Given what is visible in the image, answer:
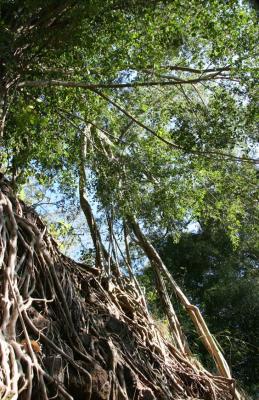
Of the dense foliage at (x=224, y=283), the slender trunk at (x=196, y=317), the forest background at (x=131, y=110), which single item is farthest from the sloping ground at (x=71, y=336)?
the dense foliage at (x=224, y=283)

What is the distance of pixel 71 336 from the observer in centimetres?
346

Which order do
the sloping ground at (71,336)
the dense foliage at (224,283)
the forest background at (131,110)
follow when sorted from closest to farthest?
the sloping ground at (71,336) < the forest background at (131,110) < the dense foliage at (224,283)

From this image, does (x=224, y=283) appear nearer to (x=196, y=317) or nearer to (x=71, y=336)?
(x=196, y=317)

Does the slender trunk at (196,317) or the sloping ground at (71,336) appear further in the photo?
the slender trunk at (196,317)

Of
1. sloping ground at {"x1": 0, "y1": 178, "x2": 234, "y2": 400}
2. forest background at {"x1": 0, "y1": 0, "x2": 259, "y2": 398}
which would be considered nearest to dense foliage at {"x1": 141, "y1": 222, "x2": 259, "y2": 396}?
forest background at {"x1": 0, "y1": 0, "x2": 259, "y2": 398}

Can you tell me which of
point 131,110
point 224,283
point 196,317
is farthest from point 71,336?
point 224,283

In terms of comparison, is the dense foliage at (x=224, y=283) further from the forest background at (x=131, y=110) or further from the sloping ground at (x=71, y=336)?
the sloping ground at (x=71, y=336)

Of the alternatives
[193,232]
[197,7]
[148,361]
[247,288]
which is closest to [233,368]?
[247,288]

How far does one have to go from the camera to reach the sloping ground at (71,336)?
9.48ft

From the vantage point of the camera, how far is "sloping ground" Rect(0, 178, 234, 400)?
2.89 metres

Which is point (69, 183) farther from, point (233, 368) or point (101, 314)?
point (233, 368)

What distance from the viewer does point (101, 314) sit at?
13.4 feet

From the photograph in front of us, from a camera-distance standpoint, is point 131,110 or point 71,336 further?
point 131,110

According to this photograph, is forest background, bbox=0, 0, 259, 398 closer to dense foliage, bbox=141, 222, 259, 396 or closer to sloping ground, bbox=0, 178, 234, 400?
sloping ground, bbox=0, 178, 234, 400
